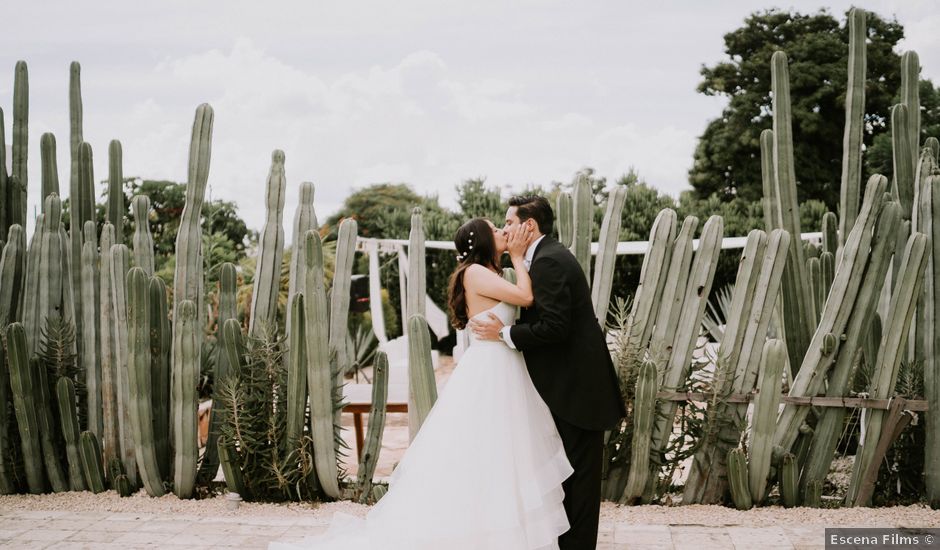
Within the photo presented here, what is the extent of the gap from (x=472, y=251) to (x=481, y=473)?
1028 mm

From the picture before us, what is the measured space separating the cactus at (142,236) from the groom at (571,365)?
8.47 feet

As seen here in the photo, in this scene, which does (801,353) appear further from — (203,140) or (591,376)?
(203,140)

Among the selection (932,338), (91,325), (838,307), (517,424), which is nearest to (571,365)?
(517,424)

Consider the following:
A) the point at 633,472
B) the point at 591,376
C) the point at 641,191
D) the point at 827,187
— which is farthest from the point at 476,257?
the point at 827,187

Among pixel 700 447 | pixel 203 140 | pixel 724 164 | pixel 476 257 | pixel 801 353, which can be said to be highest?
pixel 724 164

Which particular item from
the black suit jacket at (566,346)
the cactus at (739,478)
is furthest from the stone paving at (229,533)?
the black suit jacket at (566,346)

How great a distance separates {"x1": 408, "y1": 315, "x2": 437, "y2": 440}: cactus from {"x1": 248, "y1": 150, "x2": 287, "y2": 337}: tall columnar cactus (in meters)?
1.03

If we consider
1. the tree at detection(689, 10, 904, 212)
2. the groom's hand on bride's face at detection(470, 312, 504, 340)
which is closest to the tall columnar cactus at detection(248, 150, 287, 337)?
the groom's hand on bride's face at detection(470, 312, 504, 340)

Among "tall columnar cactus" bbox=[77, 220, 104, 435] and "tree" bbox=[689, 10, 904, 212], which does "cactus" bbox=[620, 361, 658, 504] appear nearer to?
"tall columnar cactus" bbox=[77, 220, 104, 435]

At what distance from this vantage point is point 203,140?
543 cm

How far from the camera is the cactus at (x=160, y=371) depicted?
5240 mm

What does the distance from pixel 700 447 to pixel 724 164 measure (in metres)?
18.8

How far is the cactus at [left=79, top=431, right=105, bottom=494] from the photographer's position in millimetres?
5484

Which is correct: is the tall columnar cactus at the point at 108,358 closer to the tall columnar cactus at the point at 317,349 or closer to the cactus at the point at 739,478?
the tall columnar cactus at the point at 317,349
